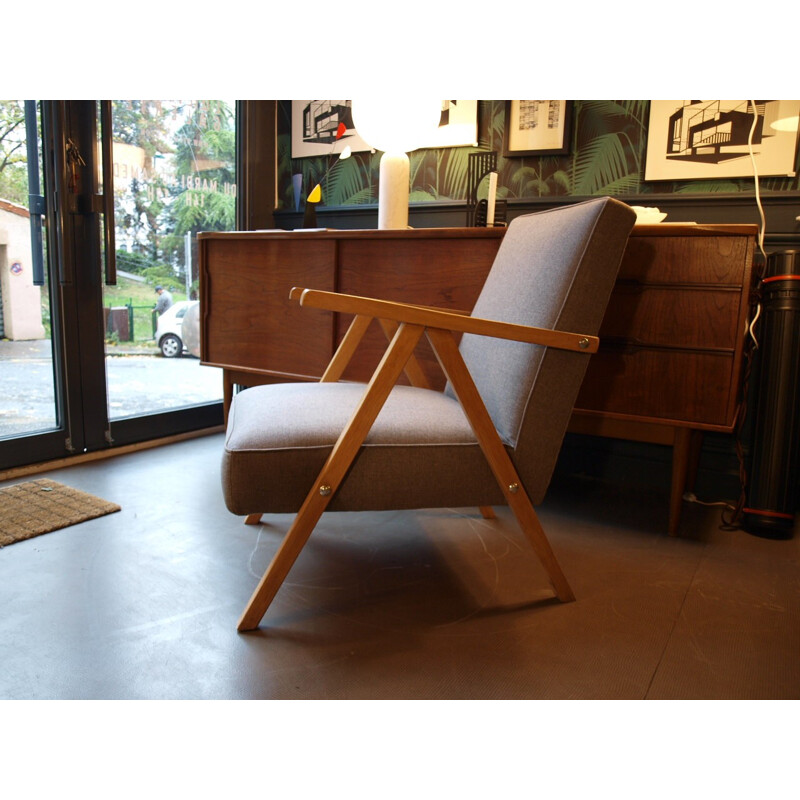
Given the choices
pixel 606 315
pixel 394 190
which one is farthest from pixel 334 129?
pixel 606 315

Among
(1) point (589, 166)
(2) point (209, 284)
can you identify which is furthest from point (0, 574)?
(1) point (589, 166)

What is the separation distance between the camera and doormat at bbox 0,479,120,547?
175 centimetres

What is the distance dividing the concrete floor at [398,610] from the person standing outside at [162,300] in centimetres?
102

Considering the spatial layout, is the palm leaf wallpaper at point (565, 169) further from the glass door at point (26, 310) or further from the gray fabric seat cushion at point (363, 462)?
the gray fabric seat cushion at point (363, 462)

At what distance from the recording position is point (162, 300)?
2822 mm

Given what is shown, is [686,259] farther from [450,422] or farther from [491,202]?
[450,422]

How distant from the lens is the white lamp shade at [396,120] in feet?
7.56

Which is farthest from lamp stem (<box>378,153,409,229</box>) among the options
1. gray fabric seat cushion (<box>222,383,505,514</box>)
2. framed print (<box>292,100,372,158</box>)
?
gray fabric seat cushion (<box>222,383,505,514</box>)

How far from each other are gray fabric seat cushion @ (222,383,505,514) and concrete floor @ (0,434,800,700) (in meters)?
0.28

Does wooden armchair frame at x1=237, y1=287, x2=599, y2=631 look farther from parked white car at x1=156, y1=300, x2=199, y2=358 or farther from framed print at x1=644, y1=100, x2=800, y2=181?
parked white car at x1=156, y1=300, x2=199, y2=358

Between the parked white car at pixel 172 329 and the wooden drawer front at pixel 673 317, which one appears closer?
the wooden drawer front at pixel 673 317

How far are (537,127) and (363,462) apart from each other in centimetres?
173

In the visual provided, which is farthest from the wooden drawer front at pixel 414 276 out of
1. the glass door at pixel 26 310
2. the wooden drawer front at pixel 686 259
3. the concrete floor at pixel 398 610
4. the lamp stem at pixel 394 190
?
the glass door at pixel 26 310
